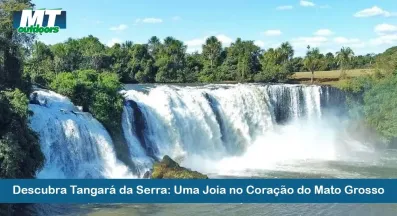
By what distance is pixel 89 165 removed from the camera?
55.2ft

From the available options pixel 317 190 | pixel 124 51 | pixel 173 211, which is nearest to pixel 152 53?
pixel 124 51

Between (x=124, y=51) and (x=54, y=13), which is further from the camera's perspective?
(x=124, y=51)

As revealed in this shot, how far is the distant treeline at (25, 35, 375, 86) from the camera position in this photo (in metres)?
41.6

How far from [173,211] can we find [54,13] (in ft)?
26.0

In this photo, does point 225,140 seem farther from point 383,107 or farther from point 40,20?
point 40,20

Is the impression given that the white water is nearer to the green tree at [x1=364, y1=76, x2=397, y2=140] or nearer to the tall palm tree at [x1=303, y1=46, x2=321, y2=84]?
the green tree at [x1=364, y1=76, x2=397, y2=140]

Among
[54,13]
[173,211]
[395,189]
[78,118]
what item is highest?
[54,13]

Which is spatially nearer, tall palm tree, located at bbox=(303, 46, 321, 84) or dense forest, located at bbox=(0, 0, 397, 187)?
dense forest, located at bbox=(0, 0, 397, 187)

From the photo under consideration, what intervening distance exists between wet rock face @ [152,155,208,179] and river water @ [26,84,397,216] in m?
0.85

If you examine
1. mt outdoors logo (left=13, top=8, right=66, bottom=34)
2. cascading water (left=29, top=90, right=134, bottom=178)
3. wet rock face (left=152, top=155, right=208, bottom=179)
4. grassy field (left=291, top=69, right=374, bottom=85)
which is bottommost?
wet rock face (left=152, top=155, right=208, bottom=179)

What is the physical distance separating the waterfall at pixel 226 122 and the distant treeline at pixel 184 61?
15122 millimetres

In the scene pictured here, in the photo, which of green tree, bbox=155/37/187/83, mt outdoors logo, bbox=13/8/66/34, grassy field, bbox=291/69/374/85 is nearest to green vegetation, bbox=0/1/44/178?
mt outdoors logo, bbox=13/8/66/34

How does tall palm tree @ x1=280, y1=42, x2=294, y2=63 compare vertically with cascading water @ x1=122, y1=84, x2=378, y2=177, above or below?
above

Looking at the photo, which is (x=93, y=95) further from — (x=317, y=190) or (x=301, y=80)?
(x=301, y=80)
